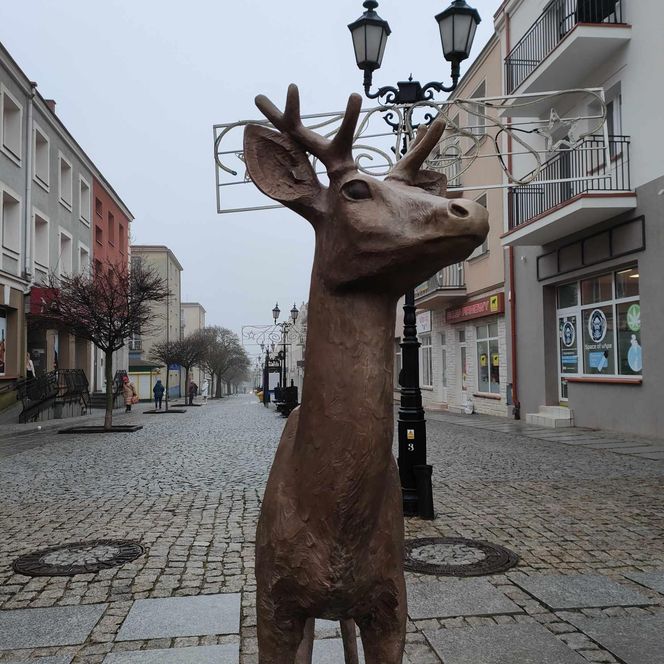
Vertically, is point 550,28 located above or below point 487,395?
above

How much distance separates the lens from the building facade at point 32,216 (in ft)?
59.9

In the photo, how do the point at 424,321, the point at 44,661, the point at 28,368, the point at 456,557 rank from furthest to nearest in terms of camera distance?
the point at 424,321 → the point at 28,368 → the point at 456,557 → the point at 44,661

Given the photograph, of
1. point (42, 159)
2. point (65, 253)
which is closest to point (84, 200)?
point (65, 253)

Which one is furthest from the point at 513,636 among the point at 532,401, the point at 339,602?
A: the point at 532,401

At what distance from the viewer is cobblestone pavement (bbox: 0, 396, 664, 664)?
11.1ft

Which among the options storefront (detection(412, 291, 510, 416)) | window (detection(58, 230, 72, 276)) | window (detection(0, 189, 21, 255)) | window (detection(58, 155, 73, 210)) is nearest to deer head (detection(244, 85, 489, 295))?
storefront (detection(412, 291, 510, 416))

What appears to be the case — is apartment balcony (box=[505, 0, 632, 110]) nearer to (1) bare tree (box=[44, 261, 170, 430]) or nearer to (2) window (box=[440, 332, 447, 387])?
(2) window (box=[440, 332, 447, 387])

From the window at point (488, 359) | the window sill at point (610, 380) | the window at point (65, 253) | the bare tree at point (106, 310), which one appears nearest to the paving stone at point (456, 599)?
the window sill at point (610, 380)

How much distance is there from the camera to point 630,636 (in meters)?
3.20

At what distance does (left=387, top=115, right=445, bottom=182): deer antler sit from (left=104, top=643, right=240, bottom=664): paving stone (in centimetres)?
245

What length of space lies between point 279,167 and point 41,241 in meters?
22.0

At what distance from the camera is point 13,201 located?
18781 mm

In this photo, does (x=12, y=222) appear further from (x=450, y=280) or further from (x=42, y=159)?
(x=450, y=280)

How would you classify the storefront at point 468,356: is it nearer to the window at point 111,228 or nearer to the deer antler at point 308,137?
the deer antler at point 308,137
